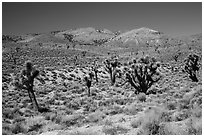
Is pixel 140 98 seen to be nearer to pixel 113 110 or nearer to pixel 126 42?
pixel 113 110

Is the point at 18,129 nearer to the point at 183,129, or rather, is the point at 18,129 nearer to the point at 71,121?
the point at 71,121

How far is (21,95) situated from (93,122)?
1501cm

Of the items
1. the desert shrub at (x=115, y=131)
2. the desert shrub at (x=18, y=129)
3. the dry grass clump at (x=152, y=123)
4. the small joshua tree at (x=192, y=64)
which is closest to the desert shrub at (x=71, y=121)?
the desert shrub at (x=18, y=129)

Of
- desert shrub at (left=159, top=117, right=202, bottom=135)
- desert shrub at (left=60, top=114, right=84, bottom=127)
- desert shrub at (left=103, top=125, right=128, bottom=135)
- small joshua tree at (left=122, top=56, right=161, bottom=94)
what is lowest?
desert shrub at (left=60, top=114, right=84, bottom=127)

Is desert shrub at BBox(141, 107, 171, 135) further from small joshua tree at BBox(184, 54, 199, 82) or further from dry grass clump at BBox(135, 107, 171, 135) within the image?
small joshua tree at BBox(184, 54, 199, 82)

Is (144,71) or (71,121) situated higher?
(144,71)

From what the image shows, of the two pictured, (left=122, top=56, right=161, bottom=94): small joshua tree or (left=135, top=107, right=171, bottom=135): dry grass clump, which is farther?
(left=122, top=56, right=161, bottom=94): small joshua tree

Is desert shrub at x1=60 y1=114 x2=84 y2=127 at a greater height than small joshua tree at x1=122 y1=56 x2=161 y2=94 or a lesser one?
lesser

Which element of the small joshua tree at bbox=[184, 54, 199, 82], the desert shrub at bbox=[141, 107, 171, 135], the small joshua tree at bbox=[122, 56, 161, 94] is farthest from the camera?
the small joshua tree at bbox=[184, 54, 199, 82]

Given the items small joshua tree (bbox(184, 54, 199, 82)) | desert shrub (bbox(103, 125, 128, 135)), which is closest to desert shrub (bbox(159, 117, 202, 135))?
desert shrub (bbox(103, 125, 128, 135))

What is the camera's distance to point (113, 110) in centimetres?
1295

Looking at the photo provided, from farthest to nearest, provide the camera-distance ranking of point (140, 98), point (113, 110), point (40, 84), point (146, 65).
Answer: point (40, 84), point (146, 65), point (140, 98), point (113, 110)

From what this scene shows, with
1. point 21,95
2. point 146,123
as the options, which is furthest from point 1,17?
point 21,95

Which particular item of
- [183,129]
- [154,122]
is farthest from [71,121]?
[183,129]
